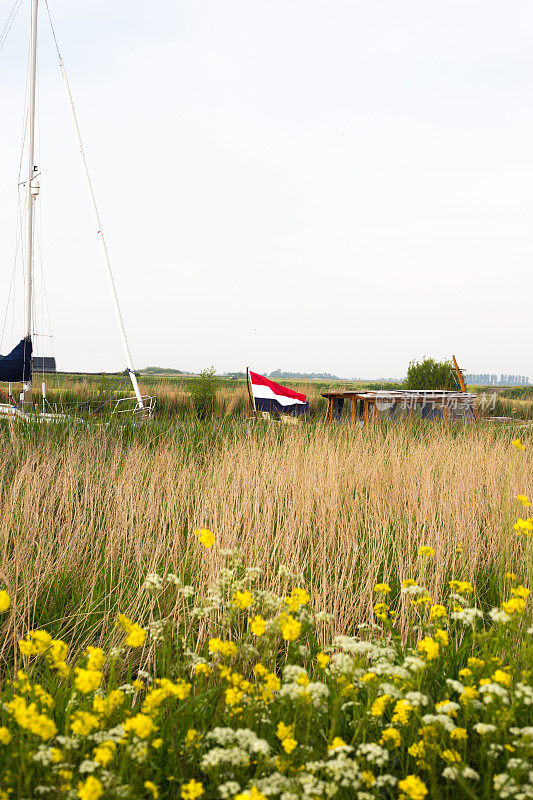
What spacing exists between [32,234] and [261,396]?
6.59 meters

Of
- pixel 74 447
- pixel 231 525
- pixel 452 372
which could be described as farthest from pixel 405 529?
pixel 452 372

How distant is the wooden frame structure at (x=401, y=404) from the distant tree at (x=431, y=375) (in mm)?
7686

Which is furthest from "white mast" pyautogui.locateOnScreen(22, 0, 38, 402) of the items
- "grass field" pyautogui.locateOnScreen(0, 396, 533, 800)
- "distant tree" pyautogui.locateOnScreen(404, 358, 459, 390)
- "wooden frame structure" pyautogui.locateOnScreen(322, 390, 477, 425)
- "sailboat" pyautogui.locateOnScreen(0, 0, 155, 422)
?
"distant tree" pyautogui.locateOnScreen(404, 358, 459, 390)

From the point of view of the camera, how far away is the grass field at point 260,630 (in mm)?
1532

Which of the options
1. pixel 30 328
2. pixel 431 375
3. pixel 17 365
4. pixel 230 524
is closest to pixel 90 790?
pixel 230 524

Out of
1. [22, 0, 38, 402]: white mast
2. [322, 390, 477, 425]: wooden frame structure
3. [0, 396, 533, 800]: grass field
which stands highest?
[22, 0, 38, 402]: white mast

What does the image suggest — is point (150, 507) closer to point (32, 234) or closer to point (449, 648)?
point (449, 648)

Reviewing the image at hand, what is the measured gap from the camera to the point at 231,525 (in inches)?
168

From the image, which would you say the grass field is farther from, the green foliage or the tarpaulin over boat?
the green foliage

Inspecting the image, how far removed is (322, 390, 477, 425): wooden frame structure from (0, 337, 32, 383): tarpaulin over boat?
6.82m

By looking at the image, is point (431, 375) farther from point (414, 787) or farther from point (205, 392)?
point (414, 787)

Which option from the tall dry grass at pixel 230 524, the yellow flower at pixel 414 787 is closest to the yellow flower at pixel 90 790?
the yellow flower at pixel 414 787

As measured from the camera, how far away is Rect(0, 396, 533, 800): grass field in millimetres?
1532

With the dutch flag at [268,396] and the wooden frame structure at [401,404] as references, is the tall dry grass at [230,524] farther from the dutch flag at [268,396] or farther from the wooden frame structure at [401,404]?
the dutch flag at [268,396]
